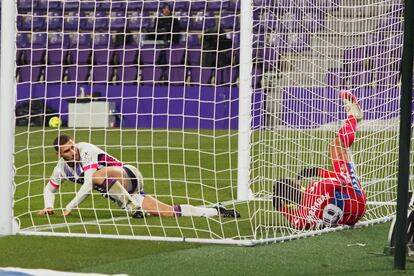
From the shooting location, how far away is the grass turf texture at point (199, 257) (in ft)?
25.2

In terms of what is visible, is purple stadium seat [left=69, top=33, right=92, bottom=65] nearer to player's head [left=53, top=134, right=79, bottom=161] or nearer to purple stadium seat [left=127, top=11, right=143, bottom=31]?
purple stadium seat [left=127, top=11, right=143, bottom=31]

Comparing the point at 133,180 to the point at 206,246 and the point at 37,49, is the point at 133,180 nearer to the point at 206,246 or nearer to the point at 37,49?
the point at 37,49

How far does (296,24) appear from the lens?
34.9ft

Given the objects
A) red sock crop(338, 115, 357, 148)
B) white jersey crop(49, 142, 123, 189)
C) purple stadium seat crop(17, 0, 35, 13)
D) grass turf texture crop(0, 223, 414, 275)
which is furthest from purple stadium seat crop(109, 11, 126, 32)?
grass turf texture crop(0, 223, 414, 275)

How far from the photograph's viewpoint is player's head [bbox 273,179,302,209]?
10.0 meters

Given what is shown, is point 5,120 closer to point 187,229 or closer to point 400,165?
point 187,229

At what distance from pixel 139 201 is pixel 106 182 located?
0.43 m

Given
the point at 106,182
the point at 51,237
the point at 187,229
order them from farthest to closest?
1. the point at 106,182
2. the point at 187,229
3. the point at 51,237

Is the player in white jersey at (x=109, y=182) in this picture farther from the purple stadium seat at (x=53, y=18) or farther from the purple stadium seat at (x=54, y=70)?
the purple stadium seat at (x=53, y=18)

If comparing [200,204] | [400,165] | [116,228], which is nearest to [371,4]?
[200,204]

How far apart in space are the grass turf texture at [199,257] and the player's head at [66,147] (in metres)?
1.60

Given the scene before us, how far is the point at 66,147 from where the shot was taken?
35.9ft

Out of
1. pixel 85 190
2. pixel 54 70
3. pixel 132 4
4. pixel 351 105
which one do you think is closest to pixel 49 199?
pixel 85 190

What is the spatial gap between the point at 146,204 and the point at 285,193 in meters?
1.67
